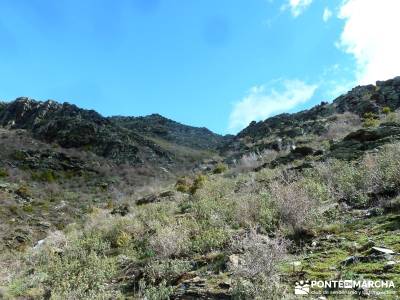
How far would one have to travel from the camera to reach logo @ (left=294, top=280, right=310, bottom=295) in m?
4.93

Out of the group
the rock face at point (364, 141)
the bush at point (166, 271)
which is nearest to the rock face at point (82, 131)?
the rock face at point (364, 141)

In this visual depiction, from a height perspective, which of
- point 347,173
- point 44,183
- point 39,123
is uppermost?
point 39,123

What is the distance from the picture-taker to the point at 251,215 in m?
8.74

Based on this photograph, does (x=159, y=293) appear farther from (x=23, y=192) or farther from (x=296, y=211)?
(x=23, y=192)

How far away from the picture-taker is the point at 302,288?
505cm

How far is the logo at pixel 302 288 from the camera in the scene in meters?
4.93

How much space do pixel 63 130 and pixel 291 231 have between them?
4553cm

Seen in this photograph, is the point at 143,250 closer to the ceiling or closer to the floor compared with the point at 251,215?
closer to the floor

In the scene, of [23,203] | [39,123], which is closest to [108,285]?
[23,203]

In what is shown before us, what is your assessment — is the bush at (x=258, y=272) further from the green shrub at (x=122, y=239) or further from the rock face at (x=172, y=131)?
the rock face at (x=172, y=131)

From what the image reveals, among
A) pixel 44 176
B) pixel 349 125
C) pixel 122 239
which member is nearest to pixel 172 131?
pixel 44 176

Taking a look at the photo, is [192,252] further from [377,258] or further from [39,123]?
[39,123]

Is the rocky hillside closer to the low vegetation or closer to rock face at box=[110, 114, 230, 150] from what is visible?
the low vegetation

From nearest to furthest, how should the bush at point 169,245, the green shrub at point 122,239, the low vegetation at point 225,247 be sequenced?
the low vegetation at point 225,247, the bush at point 169,245, the green shrub at point 122,239
